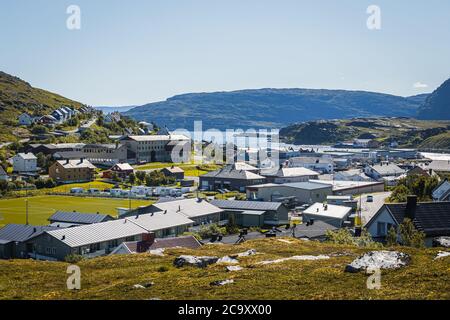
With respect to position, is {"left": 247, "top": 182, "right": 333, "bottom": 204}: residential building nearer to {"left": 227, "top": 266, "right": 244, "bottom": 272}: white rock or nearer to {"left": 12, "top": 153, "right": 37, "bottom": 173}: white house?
{"left": 12, "top": 153, "right": 37, "bottom": 173}: white house

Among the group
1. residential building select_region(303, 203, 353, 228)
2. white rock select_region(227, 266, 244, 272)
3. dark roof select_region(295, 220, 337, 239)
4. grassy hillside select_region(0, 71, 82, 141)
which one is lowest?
residential building select_region(303, 203, 353, 228)

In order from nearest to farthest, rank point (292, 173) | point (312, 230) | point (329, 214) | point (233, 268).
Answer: point (233, 268), point (312, 230), point (329, 214), point (292, 173)

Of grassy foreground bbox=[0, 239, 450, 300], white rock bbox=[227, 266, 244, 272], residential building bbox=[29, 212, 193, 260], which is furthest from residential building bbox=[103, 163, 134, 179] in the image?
white rock bbox=[227, 266, 244, 272]

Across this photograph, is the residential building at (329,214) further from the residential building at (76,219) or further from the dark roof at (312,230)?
the residential building at (76,219)

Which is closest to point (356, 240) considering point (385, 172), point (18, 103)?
point (385, 172)

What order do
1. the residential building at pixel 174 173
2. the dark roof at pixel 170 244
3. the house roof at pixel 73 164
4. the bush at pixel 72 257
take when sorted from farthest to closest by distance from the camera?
the residential building at pixel 174 173
the house roof at pixel 73 164
the bush at pixel 72 257
the dark roof at pixel 170 244

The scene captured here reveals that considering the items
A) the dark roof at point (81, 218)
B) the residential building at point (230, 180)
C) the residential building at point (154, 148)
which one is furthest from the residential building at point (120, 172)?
the dark roof at point (81, 218)

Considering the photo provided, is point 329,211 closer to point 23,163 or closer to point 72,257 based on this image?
point 72,257
